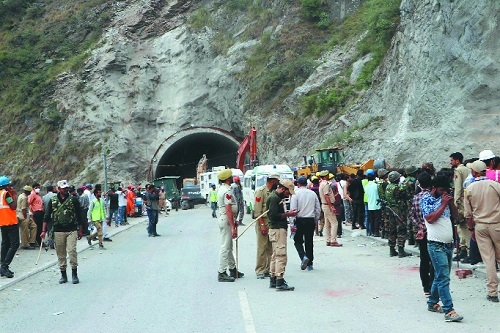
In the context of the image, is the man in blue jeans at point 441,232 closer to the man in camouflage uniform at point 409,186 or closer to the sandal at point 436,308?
the sandal at point 436,308

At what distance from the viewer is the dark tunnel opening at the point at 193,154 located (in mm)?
55312

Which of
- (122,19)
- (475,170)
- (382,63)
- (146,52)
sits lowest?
(475,170)

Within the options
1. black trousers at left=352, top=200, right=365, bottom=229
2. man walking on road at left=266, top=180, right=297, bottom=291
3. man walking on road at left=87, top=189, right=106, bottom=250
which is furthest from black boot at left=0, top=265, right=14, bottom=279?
black trousers at left=352, top=200, right=365, bottom=229

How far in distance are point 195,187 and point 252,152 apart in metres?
6.41

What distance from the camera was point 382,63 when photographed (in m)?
37.5

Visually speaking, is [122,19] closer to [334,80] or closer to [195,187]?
[195,187]

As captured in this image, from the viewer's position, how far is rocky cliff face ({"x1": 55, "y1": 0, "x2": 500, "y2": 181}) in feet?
87.9

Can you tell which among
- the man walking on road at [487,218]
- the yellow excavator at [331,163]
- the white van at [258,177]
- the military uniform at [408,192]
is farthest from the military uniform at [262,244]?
the yellow excavator at [331,163]

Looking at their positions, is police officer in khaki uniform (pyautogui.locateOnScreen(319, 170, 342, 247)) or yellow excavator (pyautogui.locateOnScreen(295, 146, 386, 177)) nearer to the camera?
police officer in khaki uniform (pyautogui.locateOnScreen(319, 170, 342, 247))

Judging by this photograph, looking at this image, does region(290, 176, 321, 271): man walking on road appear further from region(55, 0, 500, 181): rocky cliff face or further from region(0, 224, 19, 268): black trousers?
region(55, 0, 500, 181): rocky cliff face

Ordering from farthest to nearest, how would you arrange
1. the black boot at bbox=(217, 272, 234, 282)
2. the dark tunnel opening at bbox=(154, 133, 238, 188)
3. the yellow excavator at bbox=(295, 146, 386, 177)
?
the dark tunnel opening at bbox=(154, 133, 238, 188) → the yellow excavator at bbox=(295, 146, 386, 177) → the black boot at bbox=(217, 272, 234, 282)

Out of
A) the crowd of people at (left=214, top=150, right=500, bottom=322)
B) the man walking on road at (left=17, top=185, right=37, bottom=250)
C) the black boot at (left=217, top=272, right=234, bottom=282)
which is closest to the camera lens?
the crowd of people at (left=214, top=150, right=500, bottom=322)

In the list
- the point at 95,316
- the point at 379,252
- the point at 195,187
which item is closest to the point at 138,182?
the point at 195,187

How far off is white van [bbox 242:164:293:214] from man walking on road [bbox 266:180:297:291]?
56.1ft
